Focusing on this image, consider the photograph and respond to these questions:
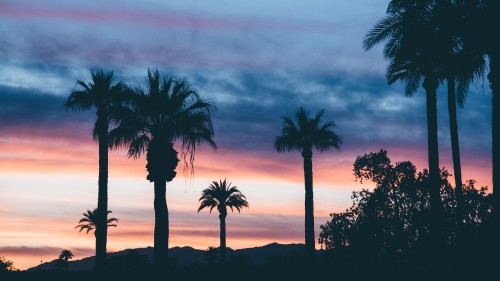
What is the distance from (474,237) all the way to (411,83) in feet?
28.1

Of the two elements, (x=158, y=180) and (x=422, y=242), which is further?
(x=422, y=242)

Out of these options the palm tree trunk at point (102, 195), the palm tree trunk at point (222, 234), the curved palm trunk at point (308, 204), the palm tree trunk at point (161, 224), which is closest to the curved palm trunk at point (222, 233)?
the palm tree trunk at point (222, 234)

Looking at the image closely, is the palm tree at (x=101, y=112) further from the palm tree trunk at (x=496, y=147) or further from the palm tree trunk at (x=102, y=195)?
the palm tree trunk at (x=496, y=147)

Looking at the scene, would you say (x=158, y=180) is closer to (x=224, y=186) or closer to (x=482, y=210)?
(x=482, y=210)

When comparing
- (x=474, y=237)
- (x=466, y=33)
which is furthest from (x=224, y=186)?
(x=466, y=33)

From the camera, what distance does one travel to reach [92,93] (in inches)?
1603

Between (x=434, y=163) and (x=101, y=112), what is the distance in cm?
2281

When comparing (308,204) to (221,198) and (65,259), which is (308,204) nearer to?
(221,198)

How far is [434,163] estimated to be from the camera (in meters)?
26.7

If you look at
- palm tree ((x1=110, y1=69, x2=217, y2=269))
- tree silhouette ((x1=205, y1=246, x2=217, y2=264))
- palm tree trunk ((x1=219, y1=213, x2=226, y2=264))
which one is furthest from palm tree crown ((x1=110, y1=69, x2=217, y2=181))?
tree silhouette ((x1=205, y1=246, x2=217, y2=264))

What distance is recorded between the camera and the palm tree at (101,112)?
125 feet

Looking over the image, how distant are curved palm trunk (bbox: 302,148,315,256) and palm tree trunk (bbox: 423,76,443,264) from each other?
20.8 meters

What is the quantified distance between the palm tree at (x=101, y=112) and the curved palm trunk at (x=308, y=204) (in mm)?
16449

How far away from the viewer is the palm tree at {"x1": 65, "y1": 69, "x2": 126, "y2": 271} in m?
38.2
